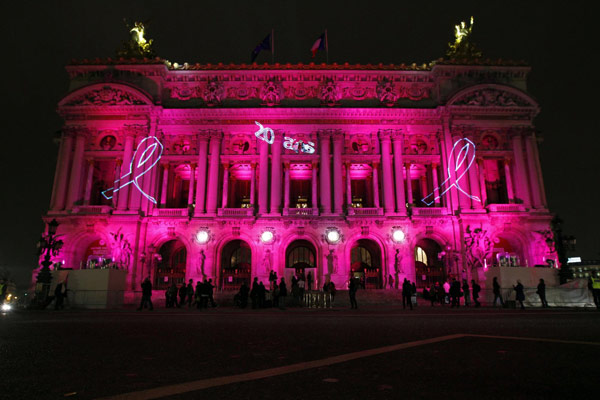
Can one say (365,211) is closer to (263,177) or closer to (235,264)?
(263,177)

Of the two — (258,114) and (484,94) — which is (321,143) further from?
(484,94)

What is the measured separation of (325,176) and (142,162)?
17.5m

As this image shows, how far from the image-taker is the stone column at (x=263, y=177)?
3546 centimetres

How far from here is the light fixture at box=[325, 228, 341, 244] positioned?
1344 inches

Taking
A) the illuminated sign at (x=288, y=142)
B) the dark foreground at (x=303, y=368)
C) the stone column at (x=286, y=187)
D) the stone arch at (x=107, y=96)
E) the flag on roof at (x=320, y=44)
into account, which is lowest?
the dark foreground at (x=303, y=368)

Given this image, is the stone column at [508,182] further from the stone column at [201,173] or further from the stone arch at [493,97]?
the stone column at [201,173]

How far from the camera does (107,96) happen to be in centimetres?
3734

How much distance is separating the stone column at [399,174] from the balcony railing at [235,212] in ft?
45.3

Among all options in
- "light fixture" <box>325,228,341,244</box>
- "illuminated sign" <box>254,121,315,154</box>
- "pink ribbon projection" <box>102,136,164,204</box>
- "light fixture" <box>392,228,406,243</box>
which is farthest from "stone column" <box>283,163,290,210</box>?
"pink ribbon projection" <box>102,136,164,204</box>

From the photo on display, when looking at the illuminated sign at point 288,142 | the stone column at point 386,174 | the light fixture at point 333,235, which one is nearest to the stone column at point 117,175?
the illuminated sign at point 288,142

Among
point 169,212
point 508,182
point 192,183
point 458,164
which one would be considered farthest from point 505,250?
point 169,212

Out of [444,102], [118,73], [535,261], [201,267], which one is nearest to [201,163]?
[201,267]

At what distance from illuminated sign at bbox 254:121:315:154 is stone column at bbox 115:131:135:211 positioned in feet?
39.5

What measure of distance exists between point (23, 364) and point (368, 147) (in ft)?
117
